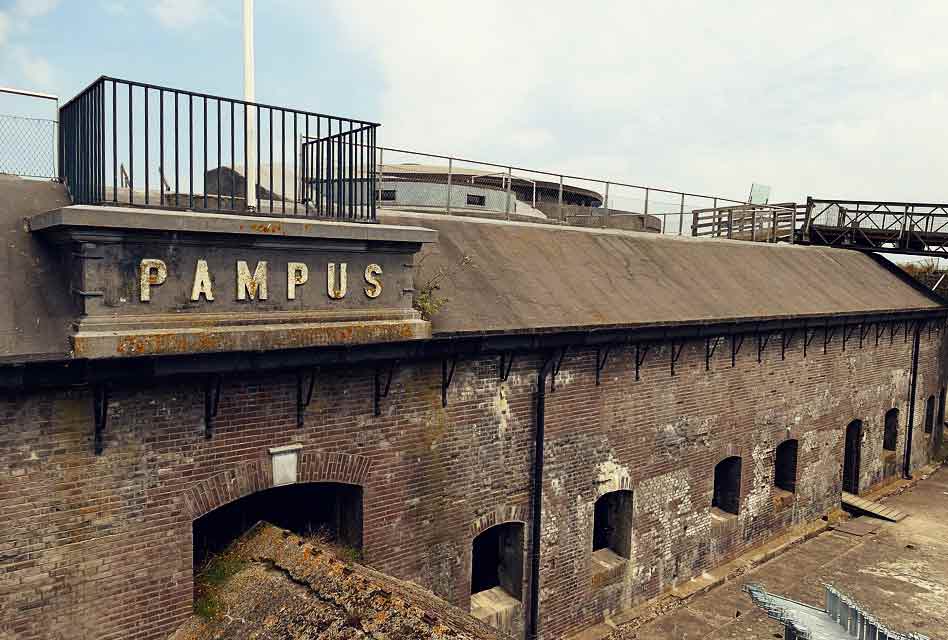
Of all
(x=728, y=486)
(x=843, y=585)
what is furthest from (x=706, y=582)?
(x=843, y=585)

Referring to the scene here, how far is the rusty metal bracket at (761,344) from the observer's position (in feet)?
44.5

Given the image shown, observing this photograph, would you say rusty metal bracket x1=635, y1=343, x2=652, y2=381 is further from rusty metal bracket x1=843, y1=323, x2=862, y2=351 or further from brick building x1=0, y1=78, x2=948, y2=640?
rusty metal bracket x1=843, y1=323, x2=862, y2=351

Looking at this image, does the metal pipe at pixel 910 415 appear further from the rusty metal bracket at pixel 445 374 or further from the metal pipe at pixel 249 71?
the metal pipe at pixel 249 71

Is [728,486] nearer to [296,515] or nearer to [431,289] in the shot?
[431,289]

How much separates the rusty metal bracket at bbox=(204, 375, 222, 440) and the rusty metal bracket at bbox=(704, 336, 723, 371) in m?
8.69

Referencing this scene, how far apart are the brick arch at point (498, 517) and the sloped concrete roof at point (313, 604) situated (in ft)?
6.59

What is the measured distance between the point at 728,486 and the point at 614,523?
349 cm

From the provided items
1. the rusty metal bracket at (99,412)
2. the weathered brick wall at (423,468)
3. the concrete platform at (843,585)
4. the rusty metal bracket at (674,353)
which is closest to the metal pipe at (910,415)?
the concrete platform at (843,585)

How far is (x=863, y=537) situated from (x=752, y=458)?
4053mm

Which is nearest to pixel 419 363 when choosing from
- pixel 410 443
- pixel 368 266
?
pixel 410 443

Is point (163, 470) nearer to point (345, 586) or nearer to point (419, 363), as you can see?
point (345, 586)

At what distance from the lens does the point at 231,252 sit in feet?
21.5

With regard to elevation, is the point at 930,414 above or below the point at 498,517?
below

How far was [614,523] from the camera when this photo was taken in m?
11.6
